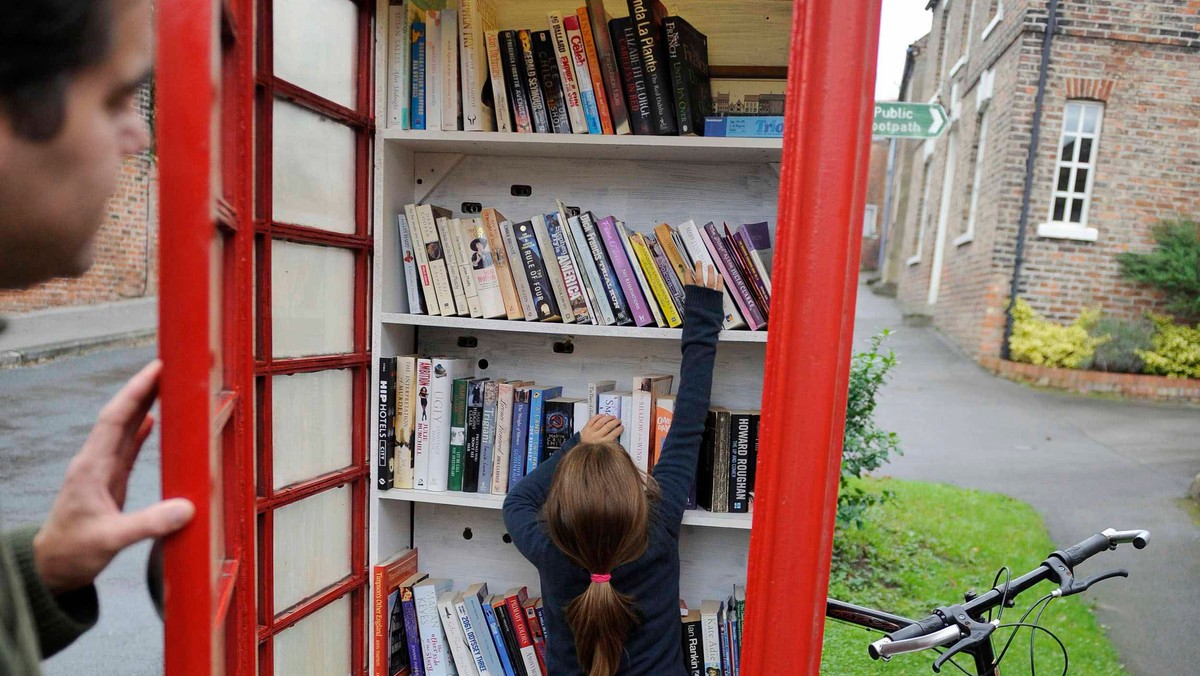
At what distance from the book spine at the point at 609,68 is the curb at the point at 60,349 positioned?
969cm

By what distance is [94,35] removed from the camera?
707mm

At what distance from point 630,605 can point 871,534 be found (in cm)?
358

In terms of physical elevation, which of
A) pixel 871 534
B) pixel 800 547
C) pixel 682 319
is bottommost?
pixel 871 534

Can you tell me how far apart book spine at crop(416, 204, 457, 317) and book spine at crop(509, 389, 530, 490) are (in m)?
0.35

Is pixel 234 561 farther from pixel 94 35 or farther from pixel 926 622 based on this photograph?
pixel 926 622

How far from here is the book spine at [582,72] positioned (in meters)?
2.23

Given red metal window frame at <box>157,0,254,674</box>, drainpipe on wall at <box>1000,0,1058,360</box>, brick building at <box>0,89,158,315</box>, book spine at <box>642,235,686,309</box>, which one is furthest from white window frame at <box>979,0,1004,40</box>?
red metal window frame at <box>157,0,254,674</box>

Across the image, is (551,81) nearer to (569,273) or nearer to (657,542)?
(569,273)

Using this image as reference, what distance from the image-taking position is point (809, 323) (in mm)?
1351

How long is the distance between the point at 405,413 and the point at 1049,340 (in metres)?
9.65

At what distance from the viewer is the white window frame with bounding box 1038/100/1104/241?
990 centimetres

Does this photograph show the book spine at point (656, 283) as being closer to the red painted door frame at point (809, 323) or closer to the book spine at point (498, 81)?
the book spine at point (498, 81)

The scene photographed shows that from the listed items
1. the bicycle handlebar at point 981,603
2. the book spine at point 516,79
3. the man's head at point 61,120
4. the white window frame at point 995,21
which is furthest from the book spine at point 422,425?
the white window frame at point 995,21

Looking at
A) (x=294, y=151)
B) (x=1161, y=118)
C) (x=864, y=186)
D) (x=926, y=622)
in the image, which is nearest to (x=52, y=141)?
(x=864, y=186)
